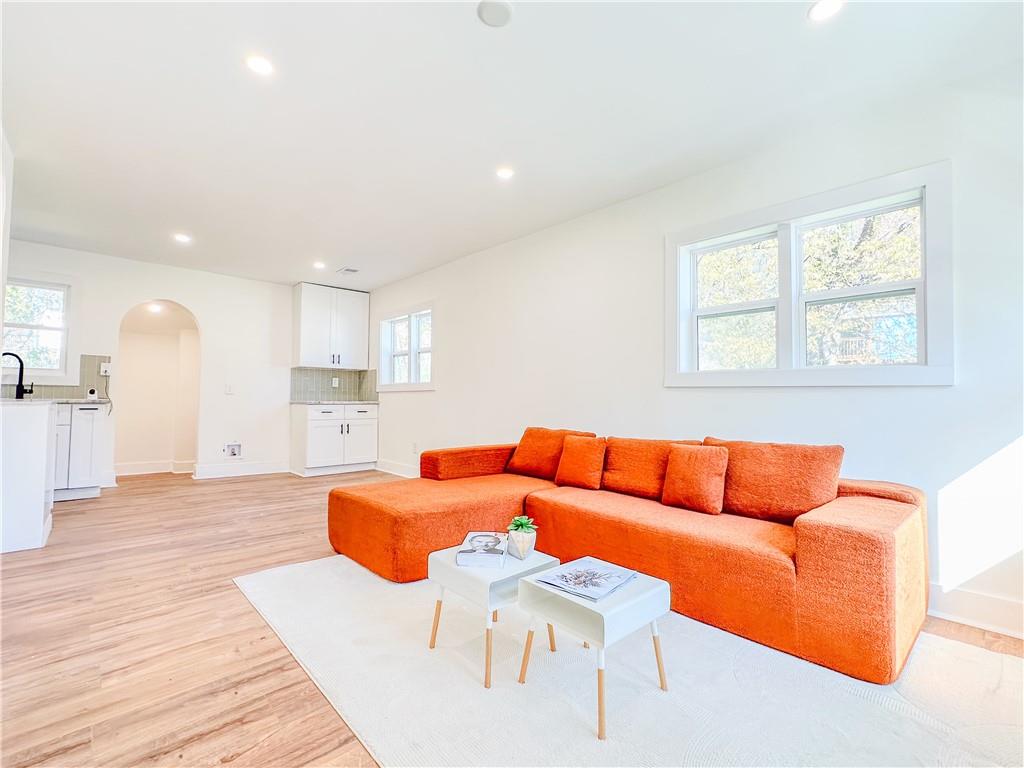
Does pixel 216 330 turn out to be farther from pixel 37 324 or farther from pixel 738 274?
pixel 738 274

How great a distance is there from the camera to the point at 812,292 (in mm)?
2867

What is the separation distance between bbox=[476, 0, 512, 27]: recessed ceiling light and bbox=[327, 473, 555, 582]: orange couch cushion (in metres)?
2.36

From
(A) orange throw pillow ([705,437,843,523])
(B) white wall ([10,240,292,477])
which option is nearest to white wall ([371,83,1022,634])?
(A) orange throw pillow ([705,437,843,523])

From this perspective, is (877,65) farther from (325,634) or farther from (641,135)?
(325,634)

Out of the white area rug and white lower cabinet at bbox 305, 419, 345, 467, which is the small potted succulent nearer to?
the white area rug

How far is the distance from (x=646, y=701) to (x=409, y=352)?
524 centimetres

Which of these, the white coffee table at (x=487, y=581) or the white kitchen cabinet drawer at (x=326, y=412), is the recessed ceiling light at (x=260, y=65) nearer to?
the white coffee table at (x=487, y=581)

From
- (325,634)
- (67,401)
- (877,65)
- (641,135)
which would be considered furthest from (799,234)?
(67,401)

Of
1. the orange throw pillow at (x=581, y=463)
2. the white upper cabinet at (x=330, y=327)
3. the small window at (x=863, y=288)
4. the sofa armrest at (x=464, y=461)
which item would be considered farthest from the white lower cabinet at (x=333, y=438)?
the small window at (x=863, y=288)

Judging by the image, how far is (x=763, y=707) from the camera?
159cm

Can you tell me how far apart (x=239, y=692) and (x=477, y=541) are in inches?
39.1

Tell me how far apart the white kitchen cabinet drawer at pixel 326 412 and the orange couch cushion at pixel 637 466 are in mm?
4298

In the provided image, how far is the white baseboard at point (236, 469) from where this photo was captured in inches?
235

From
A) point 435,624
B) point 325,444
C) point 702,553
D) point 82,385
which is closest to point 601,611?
point 435,624
